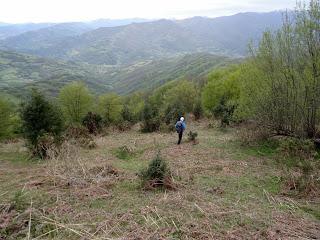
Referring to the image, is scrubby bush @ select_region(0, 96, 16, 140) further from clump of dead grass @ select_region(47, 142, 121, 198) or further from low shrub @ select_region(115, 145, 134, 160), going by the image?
clump of dead grass @ select_region(47, 142, 121, 198)

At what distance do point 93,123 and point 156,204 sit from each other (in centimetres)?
2094

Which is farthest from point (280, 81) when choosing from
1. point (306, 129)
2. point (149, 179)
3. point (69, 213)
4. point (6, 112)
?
point (6, 112)

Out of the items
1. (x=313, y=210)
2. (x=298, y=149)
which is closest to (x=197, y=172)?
(x=313, y=210)

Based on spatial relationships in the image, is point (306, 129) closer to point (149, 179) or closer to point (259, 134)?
point (259, 134)

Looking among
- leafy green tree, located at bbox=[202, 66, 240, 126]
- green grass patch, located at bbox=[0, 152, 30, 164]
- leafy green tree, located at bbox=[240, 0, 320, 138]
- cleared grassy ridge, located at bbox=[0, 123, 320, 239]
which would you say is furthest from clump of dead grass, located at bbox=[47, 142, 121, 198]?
leafy green tree, located at bbox=[202, 66, 240, 126]

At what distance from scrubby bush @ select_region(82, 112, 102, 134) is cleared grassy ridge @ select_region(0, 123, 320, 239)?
1389cm

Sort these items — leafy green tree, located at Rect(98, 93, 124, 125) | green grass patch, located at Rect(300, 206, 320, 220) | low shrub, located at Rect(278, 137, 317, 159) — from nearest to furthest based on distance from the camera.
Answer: green grass patch, located at Rect(300, 206, 320, 220), low shrub, located at Rect(278, 137, 317, 159), leafy green tree, located at Rect(98, 93, 124, 125)

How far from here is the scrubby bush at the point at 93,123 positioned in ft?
97.5

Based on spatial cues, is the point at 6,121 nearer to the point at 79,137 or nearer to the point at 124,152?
the point at 79,137

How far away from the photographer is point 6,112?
1826 inches

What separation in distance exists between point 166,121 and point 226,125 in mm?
5606

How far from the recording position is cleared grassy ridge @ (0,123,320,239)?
8211mm

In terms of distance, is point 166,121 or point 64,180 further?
point 166,121

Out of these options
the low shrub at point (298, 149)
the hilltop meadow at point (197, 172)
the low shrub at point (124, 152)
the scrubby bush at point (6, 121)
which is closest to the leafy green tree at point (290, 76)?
the hilltop meadow at point (197, 172)
